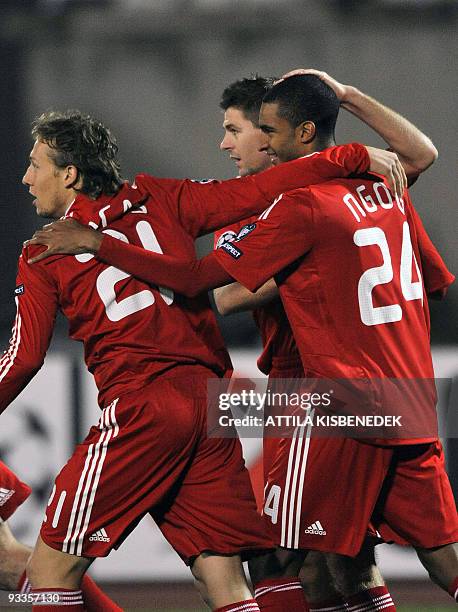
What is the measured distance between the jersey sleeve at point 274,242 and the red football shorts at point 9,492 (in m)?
1.26

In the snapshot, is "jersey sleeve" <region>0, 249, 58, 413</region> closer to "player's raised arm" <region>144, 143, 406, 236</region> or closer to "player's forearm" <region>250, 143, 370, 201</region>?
"player's raised arm" <region>144, 143, 406, 236</region>

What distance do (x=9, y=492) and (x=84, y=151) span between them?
128 cm

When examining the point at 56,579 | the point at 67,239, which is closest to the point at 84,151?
the point at 67,239

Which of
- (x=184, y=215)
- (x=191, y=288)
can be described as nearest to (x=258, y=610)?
(x=191, y=288)

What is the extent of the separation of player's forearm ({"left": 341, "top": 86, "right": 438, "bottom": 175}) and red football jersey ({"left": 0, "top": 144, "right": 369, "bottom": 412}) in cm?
30

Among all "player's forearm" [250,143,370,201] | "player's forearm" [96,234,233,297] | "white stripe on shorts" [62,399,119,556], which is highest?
"player's forearm" [250,143,370,201]

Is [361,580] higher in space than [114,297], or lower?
lower

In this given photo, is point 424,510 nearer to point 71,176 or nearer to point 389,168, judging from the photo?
point 389,168

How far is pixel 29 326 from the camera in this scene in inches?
133

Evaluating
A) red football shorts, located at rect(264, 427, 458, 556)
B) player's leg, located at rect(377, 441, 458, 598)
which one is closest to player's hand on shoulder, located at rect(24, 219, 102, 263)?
red football shorts, located at rect(264, 427, 458, 556)

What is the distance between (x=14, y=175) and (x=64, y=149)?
6.65 ft

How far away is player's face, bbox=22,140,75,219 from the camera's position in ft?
11.3

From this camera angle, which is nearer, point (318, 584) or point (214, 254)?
point (214, 254)

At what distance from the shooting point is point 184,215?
3.44 metres
